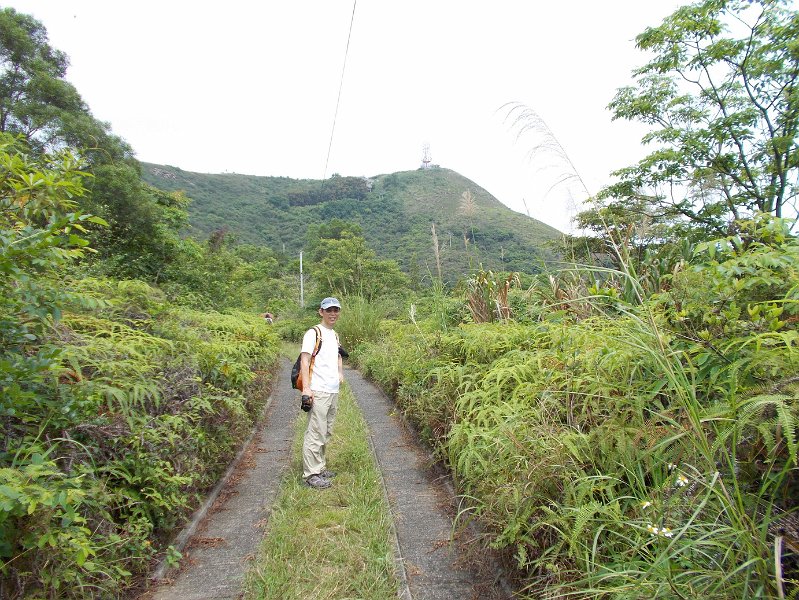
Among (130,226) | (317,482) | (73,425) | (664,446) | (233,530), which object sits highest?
(130,226)

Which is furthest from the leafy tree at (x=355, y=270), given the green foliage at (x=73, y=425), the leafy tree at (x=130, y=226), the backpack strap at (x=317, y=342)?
the green foliage at (x=73, y=425)

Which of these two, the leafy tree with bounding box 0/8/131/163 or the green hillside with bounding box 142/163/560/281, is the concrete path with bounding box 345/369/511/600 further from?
the green hillside with bounding box 142/163/560/281

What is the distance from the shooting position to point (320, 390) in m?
4.55

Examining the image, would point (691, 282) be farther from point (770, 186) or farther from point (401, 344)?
point (770, 186)

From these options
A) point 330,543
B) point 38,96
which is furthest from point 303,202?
point 330,543

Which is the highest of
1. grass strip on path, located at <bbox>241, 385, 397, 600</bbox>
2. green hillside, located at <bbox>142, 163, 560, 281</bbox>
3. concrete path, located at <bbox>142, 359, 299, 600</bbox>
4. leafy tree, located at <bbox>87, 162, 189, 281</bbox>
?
green hillside, located at <bbox>142, 163, 560, 281</bbox>

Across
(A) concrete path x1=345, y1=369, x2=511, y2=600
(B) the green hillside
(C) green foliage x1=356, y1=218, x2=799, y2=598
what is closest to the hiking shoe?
(A) concrete path x1=345, y1=369, x2=511, y2=600

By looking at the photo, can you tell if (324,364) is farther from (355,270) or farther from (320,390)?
(355,270)

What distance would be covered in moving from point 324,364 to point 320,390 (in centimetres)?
24

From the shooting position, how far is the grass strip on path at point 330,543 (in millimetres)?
2730

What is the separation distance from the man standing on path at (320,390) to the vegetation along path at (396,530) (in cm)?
42

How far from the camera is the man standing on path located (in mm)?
4395

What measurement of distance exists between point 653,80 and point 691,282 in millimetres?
13100

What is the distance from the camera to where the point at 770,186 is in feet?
38.5
